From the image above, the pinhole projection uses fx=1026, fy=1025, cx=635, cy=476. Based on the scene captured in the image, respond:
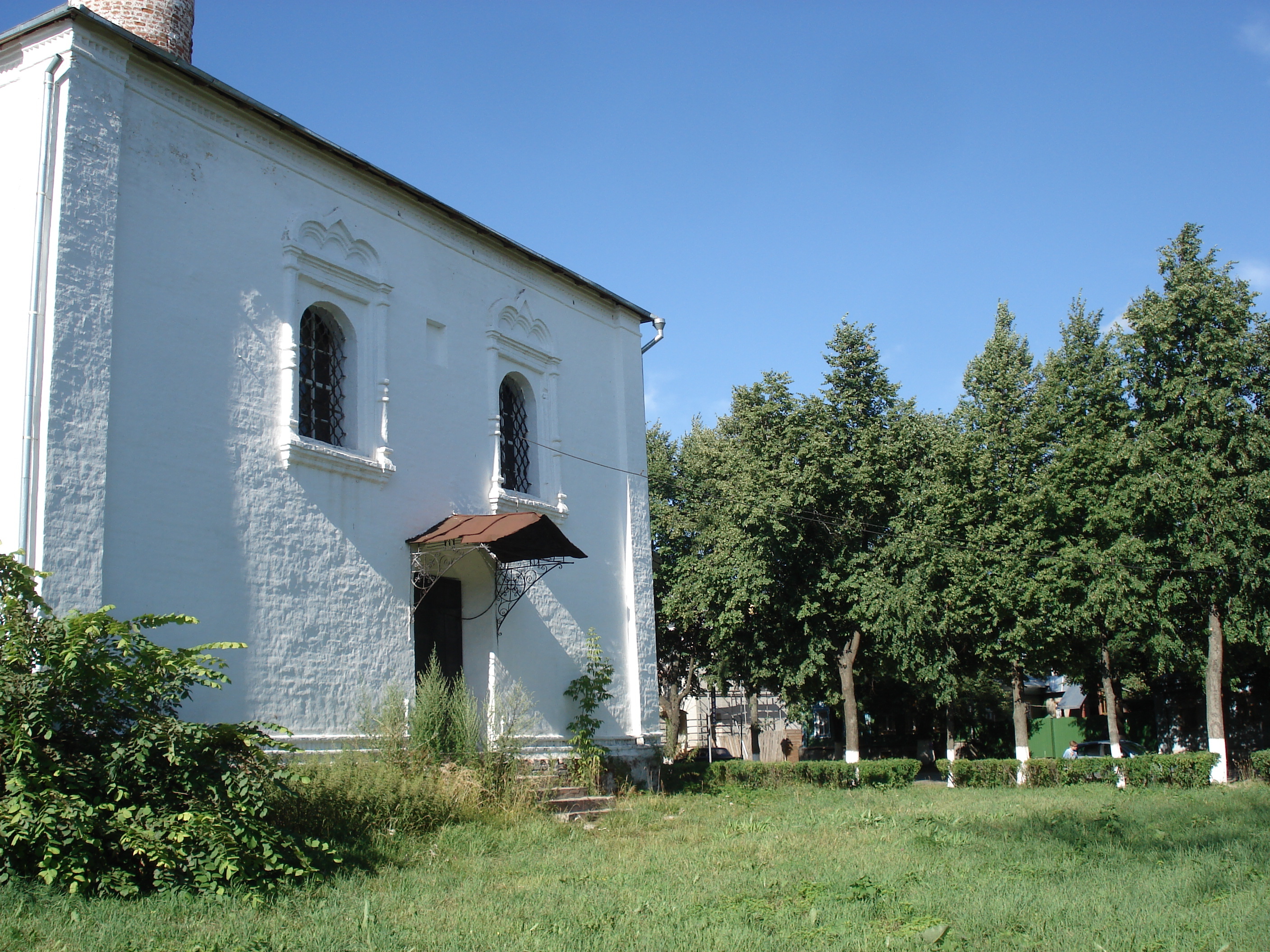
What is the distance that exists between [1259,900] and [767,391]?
18.5 meters

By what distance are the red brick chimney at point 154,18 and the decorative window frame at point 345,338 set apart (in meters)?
3.29

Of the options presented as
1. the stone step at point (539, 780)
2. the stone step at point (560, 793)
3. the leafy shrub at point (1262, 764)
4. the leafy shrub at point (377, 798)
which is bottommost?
the leafy shrub at point (1262, 764)

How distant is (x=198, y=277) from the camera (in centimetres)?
1086

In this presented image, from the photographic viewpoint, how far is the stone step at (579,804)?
12.0 meters

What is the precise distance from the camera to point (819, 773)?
19.7 m

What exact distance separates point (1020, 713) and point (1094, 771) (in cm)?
370

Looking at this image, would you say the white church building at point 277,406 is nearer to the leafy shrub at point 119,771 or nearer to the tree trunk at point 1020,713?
the leafy shrub at point 119,771

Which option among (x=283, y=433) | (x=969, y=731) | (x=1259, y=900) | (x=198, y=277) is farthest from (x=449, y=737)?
(x=969, y=731)

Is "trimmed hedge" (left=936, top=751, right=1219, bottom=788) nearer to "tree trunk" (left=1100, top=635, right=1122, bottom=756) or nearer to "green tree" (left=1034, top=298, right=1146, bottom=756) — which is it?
"green tree" (left=1034, top=298, right=1146, bottom=756)

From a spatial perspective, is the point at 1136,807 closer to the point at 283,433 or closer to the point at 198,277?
the point at 283,433

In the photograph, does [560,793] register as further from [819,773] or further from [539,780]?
[819,773]

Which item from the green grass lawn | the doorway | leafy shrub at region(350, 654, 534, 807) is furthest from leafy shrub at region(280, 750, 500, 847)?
the doorway

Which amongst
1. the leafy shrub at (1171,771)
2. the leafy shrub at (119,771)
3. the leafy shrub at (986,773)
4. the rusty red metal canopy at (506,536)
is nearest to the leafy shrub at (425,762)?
the leafy shrub at (119,771)

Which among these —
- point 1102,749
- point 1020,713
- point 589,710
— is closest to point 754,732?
point 1102,749
